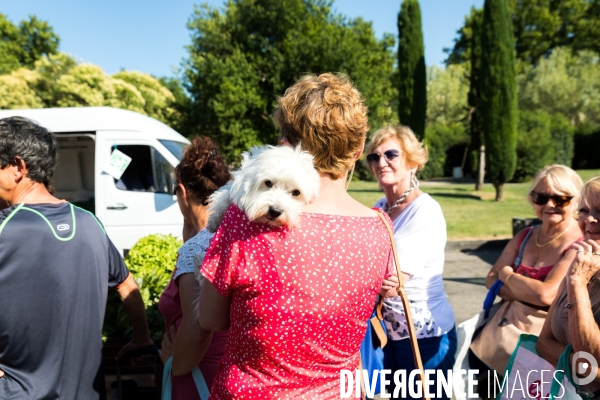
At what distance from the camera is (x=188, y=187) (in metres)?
2.32

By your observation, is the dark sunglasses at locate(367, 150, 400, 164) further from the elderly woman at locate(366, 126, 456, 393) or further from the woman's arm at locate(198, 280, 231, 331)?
the woman's arm at locate(198, 280, 231, 331)

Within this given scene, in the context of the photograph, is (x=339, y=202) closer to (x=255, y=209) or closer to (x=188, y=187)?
(x=255, y=209)

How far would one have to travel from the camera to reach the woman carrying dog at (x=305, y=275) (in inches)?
57.9

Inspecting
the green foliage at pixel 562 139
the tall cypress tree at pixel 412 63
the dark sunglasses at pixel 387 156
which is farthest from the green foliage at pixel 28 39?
the dark sunglasses at pixel 387 156

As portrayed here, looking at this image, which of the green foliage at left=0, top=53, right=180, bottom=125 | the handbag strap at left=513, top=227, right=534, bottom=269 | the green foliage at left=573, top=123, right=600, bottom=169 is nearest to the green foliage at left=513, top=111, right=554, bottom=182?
the green foliage at left=573, top=123, right=600, bottom=169

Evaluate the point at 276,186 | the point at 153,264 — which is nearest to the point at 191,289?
the point at 276,186

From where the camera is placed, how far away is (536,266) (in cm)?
293

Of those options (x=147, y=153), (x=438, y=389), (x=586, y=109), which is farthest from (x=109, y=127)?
(x=586, y=109)

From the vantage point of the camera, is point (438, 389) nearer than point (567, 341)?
No

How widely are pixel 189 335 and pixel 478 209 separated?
1596cm

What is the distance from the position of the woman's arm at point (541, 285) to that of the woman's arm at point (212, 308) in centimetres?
195

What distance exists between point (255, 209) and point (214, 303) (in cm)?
36

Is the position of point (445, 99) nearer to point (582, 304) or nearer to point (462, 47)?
point (462, 47)

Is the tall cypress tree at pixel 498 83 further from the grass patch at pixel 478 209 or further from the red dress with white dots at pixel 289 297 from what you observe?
the red dress with white dots at pixel 289 297
